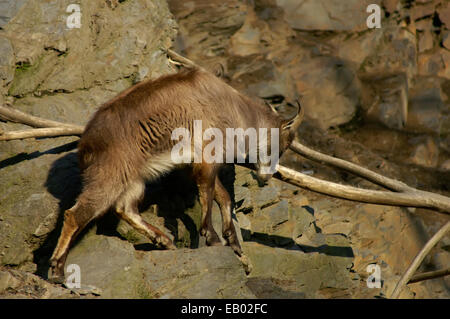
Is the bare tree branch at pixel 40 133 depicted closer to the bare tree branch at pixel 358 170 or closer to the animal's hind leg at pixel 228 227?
the animal's hind leg at pixel 228 227

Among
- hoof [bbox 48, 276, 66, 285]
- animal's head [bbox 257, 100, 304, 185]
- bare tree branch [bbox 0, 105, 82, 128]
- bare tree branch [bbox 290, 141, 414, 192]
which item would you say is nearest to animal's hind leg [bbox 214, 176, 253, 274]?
animal's head [bbox 257, 100, 304, 185]

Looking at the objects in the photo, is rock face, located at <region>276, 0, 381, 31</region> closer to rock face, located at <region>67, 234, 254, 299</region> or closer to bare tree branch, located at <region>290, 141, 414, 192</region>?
bare tree branch, located at <region>290, 141, 414, 192</region>

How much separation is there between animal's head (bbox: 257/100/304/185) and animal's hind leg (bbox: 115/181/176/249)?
155cm

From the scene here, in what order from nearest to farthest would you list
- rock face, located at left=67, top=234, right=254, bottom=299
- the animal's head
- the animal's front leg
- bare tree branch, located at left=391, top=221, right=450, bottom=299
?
rock face, located at left=67, top=234, right=254, bottom=299
the animal's front leg
bare tree branch, located at left=391, top=221, right=450, bottom=299
the animal's head

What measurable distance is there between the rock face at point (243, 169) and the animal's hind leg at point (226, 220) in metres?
0.28

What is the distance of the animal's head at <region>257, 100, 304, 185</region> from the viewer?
6039 millimetres

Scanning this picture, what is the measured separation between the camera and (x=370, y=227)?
26.8 feet

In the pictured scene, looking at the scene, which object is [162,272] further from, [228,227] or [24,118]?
[24,118]

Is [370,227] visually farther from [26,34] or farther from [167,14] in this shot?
[26,34]

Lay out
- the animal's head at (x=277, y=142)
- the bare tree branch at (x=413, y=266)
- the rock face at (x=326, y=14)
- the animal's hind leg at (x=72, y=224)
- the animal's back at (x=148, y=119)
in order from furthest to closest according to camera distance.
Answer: the rock face at (x=326, y=14) < the animal's head at (x=277, y=142) < the bare tree branch at (x=413, y=266) < the animal's back at (x=148, y=119) < the animal's hind leg at (x=72, y=224)

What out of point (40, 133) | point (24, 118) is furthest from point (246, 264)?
point (24, 118)

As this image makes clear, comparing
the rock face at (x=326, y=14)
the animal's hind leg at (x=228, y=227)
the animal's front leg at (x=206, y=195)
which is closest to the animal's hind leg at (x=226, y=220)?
the animal's hind leg at (x=228, y=227)

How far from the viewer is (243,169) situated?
6.85 metres

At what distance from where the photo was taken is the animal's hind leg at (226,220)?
5484 mm
